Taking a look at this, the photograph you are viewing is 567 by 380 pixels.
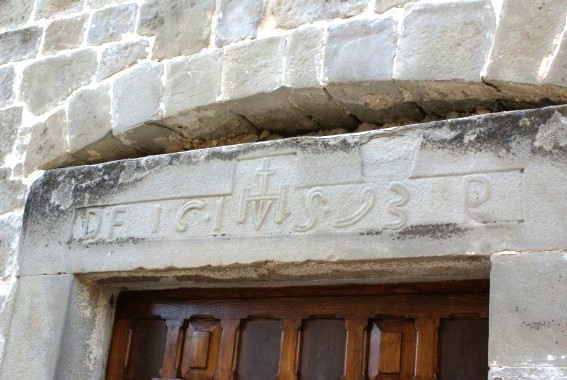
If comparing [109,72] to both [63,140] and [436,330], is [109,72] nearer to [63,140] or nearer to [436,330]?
[63,140]

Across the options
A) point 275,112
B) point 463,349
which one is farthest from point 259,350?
point 275,112

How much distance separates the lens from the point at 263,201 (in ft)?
9.59

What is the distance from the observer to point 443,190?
103 inches

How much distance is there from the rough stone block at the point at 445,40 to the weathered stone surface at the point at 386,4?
5cm

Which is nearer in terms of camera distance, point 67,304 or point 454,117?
point 454,117

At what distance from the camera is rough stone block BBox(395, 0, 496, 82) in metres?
2.66

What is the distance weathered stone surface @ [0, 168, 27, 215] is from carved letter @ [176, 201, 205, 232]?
0.78 m

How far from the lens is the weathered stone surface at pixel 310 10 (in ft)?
9.76

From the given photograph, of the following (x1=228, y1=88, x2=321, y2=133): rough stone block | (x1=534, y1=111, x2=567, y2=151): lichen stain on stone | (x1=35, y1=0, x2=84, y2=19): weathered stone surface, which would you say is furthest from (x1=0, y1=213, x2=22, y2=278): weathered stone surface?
(x1=534, y1=111, x2=567, y2=151): lichen stain on stone

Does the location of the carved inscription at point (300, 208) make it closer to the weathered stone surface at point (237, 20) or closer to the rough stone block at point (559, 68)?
the rough stone block at point (559, 68)

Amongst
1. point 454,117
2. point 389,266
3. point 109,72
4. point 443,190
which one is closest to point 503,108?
point 454,117

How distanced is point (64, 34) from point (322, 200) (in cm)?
148

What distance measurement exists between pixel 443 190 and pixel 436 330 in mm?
463

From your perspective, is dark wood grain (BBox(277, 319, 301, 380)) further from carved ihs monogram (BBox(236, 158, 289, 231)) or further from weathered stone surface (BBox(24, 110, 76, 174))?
weathered stone surface (BBox(24, 110, 76, 174))
